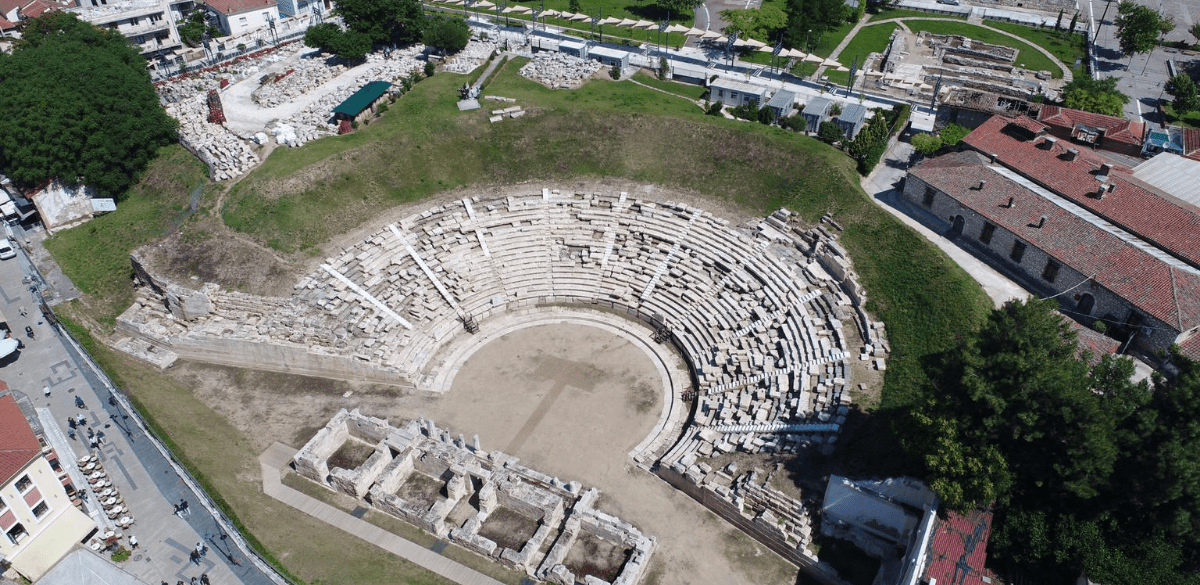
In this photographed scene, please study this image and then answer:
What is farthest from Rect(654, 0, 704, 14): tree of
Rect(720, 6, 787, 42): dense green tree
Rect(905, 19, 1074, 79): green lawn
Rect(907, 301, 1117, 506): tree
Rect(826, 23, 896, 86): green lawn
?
Rect(907, 301, 1117, 506): tree

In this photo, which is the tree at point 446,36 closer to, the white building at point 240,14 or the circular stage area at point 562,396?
the white building at point 240,14

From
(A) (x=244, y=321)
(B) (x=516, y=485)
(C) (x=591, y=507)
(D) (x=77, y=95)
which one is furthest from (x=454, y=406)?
(D) (x=77, y=95)

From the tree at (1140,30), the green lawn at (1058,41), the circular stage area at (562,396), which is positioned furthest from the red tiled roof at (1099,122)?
the circular stage area at (562,396)

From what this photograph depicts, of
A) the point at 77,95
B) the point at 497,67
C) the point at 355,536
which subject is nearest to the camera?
the point at 355,536

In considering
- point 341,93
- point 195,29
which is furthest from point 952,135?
point 195,29

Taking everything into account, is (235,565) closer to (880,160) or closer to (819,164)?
(819,164)

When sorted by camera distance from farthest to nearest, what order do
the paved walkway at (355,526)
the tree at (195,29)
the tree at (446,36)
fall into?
1. the tree at (195,29)
2. the tree at (446,36)
3. the paved walkway at (355,526)

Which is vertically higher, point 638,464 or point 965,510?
point 965,510
